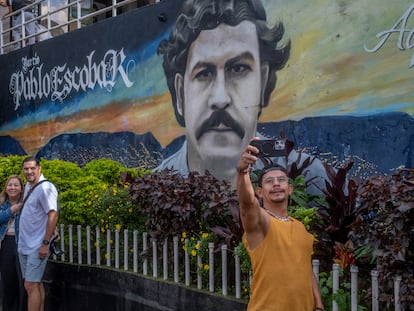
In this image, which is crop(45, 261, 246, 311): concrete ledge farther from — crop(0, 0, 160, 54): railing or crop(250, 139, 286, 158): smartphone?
crop(0, 0, 160, 54): railing

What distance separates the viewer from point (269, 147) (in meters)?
3.35

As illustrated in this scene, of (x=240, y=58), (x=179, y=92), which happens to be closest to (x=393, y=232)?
(x=240, y=58)

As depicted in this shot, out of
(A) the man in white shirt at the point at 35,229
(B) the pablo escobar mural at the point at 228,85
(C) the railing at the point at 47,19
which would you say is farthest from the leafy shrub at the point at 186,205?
(C) the railing at the point at 47,19

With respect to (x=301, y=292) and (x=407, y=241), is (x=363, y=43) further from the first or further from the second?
(x=301, y=292)

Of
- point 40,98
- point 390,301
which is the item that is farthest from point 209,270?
point 40,98

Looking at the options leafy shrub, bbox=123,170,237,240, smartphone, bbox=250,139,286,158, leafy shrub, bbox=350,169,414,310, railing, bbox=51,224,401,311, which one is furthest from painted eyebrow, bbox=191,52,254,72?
smartphone, bbox=250,139,286,158

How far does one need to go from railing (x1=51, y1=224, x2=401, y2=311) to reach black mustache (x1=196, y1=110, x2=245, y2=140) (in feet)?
7.30

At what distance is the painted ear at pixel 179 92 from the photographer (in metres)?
9.16

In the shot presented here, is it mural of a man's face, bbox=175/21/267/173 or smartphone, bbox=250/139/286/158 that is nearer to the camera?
smartphone, bbox=250/139/286/158

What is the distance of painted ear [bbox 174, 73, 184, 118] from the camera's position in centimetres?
916

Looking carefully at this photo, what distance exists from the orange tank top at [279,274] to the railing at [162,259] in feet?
2.48

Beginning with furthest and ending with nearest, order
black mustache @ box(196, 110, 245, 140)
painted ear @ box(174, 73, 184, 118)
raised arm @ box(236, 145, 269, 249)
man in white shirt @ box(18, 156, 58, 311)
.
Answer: painted ear @ box(174, 73, 184, 118)
black mustache @ box(196, 110, 245, 140)
man in white shirt @ box(18, 156, 58, 311)
raised arm @ box(236, 145, 269, 249)

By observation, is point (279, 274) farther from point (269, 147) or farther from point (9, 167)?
point (9, 167)

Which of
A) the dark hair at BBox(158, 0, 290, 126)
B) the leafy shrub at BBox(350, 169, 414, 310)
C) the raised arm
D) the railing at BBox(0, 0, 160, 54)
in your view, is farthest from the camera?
the railing at BBox(0, 0, 160, 54)
